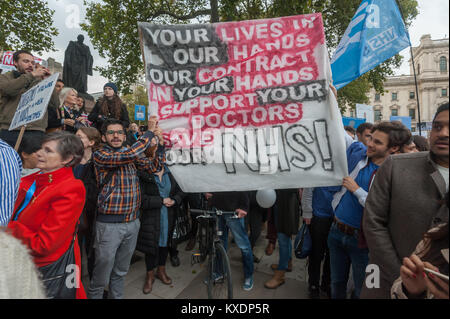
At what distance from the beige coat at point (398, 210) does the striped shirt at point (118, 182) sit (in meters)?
1.96

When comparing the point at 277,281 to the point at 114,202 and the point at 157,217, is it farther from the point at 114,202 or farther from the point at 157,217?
the point at 114,202

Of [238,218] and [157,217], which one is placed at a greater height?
[157,217]

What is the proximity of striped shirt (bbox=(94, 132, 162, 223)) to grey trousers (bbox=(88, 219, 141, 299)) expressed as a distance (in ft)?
0.28

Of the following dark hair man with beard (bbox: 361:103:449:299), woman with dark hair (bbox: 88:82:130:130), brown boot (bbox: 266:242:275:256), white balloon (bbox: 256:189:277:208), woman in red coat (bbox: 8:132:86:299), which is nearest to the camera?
dark hair man with beard (bbox: 361:103:449:299)

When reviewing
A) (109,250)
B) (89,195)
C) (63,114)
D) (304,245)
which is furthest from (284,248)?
(63,114)

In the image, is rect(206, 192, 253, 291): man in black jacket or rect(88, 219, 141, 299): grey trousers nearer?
rect(88, 219, 141, 299): grey trousers

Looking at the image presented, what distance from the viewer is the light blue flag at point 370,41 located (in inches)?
116

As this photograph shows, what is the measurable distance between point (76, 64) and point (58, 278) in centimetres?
603

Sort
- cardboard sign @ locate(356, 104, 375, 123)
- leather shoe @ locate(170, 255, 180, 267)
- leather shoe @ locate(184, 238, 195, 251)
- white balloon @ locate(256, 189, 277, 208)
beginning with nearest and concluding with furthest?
white balloon @ locate(256, 189, 277, 208), leather shoe @ locate(170, 255, 180, 267), leather shoe @ locate(184, 238, 195, 251), cardboard sign @ locate(356, 104, 375, 123)

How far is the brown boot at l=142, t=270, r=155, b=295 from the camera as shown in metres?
3.09

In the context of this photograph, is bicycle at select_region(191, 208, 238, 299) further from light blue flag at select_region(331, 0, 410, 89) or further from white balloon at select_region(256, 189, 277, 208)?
light blue flag at select_region(331, 0, 410, 89)

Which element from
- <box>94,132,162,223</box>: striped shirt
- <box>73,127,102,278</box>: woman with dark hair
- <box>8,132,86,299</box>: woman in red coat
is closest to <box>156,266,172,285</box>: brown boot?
<box>73,127,102,278</box>: woman with dark hair

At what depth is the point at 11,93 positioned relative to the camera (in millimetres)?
3215

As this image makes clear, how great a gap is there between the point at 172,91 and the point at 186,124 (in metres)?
0.33
